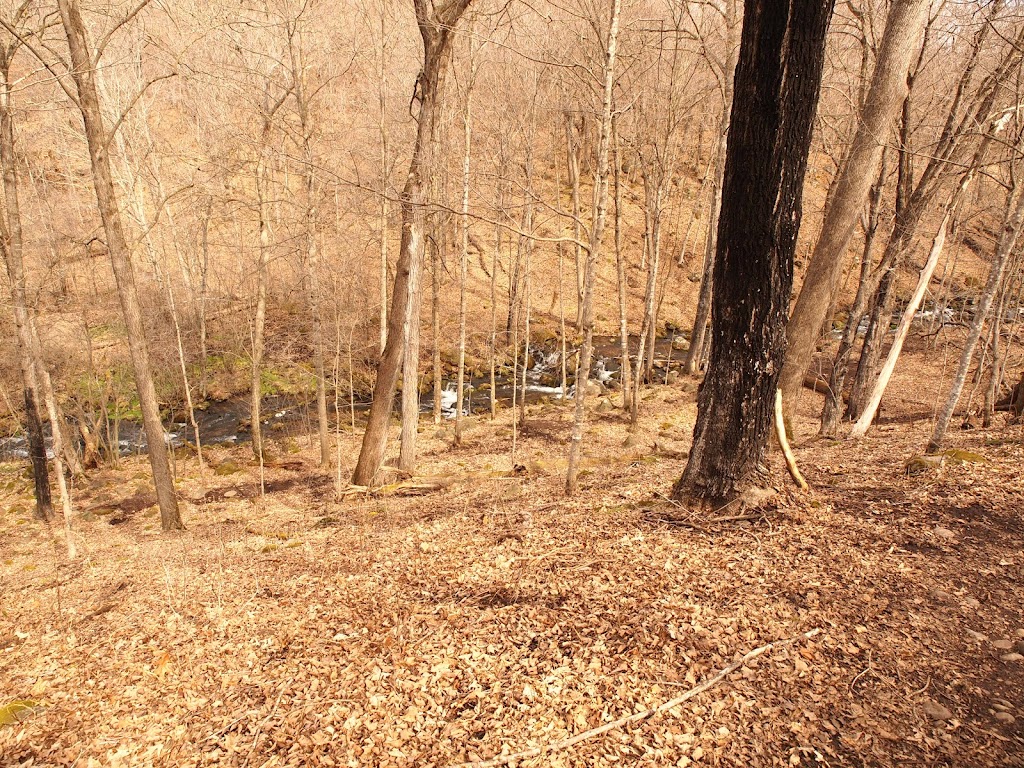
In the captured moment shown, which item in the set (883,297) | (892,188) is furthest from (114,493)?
(892,188)

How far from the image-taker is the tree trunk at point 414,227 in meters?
8.48

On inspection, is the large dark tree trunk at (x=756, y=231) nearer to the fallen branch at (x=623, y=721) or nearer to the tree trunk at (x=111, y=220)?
the fallen branch at (x=623, y=721)

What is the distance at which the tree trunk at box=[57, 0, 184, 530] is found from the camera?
7531 millimetres

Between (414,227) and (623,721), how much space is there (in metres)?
8.18

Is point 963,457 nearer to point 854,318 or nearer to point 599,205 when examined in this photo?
point 854,318

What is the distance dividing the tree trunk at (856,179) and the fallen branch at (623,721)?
429 centimetres

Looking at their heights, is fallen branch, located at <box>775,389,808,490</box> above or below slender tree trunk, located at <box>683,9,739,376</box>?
below

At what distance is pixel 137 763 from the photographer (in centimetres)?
301

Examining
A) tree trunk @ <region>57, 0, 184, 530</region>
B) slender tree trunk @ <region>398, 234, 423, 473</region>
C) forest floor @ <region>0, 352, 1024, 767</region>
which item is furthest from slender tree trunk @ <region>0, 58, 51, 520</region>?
slender tree trunk @ <region>398, 234, 423, 473</region>

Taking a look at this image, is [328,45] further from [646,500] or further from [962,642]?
[962,642]

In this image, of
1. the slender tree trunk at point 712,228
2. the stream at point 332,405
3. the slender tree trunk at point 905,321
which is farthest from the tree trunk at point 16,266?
the slender tree trunk at point 905,321

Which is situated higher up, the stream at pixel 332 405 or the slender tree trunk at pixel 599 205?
the slender tree trunk at pixel 599 205

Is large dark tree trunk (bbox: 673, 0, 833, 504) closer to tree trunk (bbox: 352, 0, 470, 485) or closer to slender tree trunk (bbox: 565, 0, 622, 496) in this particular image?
slender tree trunk (bbox: 565, 0, 622, 496)

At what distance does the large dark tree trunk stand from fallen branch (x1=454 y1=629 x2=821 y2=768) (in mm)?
1754
